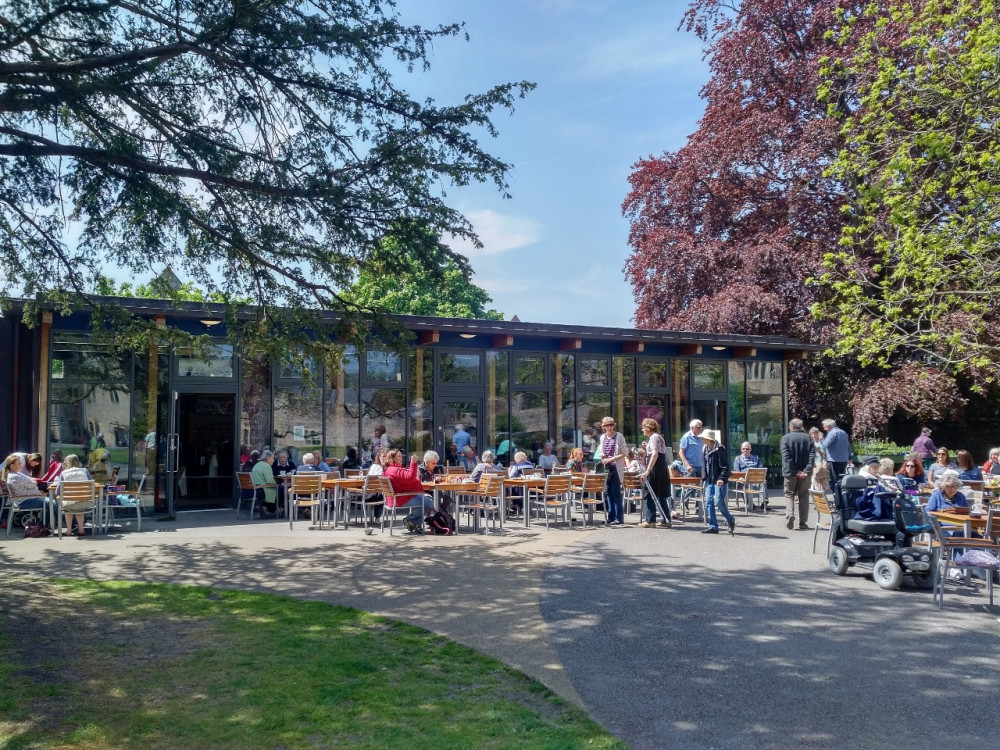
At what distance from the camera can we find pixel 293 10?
822cm

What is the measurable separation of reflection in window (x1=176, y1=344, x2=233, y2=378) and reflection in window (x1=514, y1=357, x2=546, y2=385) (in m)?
6.25

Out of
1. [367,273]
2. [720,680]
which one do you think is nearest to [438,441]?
[367,273]

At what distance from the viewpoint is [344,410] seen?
1638 cm

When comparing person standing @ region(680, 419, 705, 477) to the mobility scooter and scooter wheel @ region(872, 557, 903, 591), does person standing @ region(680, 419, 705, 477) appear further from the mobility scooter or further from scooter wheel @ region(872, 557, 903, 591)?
scooter wheel @ region(872, 557, 903, 591)

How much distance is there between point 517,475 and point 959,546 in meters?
7.38

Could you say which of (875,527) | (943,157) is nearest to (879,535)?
(875,527)

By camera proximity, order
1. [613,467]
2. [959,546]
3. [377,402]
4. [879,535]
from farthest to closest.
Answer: [377,402] < [613,467] < [879,535] < [959,546]

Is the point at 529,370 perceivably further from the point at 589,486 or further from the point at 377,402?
the point at 589,486

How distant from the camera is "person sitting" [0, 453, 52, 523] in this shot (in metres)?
11.5

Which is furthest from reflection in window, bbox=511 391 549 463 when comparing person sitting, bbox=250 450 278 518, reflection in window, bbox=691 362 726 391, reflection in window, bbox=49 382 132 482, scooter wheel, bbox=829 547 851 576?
scooter wheel, bbox=829 547 851 576

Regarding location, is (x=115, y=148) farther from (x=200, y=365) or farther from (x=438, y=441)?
(x=438, y=441)

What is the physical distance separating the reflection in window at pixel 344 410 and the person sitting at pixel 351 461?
136 mm

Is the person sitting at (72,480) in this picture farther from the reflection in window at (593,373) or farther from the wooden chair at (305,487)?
the reflection in window at (593,373)

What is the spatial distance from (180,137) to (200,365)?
7192 millimetres
